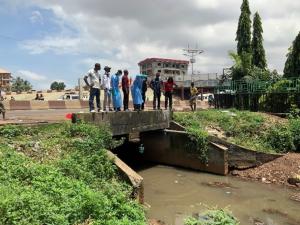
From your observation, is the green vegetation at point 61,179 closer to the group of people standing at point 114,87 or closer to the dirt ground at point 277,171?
the group of people standing at point 114,87

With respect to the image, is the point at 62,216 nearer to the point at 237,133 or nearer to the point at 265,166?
the point at 265,166

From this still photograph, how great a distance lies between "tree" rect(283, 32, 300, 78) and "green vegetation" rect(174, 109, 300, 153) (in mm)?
6858

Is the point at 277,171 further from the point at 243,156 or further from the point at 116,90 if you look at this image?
the point at 116,90

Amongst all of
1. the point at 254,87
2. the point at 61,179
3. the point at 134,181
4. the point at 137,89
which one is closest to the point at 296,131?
the point at 254,87

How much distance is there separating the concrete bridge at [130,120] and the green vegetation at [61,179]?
53cm

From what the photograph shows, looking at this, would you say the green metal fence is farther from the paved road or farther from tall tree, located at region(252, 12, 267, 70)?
tall tree, located at region(252, 12, 267, 70)

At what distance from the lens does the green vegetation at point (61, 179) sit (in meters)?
6.71

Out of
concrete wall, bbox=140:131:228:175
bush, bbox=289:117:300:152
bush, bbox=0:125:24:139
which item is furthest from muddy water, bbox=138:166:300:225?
bush, bbox=0:125:24:139

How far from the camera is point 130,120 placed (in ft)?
51.6

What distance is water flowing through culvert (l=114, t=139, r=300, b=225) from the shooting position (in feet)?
39.7

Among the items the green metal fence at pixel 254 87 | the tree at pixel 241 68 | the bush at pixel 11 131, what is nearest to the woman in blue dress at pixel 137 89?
the bush at pixel 11 131

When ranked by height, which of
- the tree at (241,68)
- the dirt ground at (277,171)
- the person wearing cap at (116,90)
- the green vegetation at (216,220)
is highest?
the tree at (241,68)

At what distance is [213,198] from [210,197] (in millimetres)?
144

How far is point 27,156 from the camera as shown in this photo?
10.4 m
